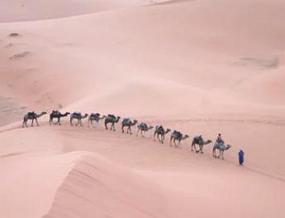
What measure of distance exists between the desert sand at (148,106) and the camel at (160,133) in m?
0.30

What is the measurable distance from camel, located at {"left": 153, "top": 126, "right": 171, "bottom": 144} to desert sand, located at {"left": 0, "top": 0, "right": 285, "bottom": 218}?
0.30m

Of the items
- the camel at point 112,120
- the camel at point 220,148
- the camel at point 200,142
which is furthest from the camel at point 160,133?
the camel at point 220,148

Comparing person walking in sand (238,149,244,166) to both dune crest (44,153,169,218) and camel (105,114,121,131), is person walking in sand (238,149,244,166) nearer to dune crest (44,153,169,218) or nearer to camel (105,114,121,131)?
camel (105,114,121,131)

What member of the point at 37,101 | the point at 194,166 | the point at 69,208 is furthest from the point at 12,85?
the point at 69,208

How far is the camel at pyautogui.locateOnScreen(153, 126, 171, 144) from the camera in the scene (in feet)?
53.5

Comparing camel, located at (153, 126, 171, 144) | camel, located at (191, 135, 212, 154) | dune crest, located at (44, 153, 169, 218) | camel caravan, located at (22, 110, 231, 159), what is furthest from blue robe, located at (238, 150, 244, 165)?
dune crest, located at (44, 153, 169, 218)

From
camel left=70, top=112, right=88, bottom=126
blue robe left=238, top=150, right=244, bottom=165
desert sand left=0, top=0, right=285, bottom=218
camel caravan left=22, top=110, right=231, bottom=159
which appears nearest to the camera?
desert sand left=0, top=0, right=285, bottom=218

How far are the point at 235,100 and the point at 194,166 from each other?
680cm

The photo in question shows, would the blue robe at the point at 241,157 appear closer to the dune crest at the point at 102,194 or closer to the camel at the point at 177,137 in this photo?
the camel at the point at 177,137

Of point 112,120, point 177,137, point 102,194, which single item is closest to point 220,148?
point 177,137

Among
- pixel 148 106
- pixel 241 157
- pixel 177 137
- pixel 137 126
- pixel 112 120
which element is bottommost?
pixel 241 157

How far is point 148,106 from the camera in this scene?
19828 mm

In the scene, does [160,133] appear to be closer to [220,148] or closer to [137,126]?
[137,126]

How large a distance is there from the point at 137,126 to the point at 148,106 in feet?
8.33
